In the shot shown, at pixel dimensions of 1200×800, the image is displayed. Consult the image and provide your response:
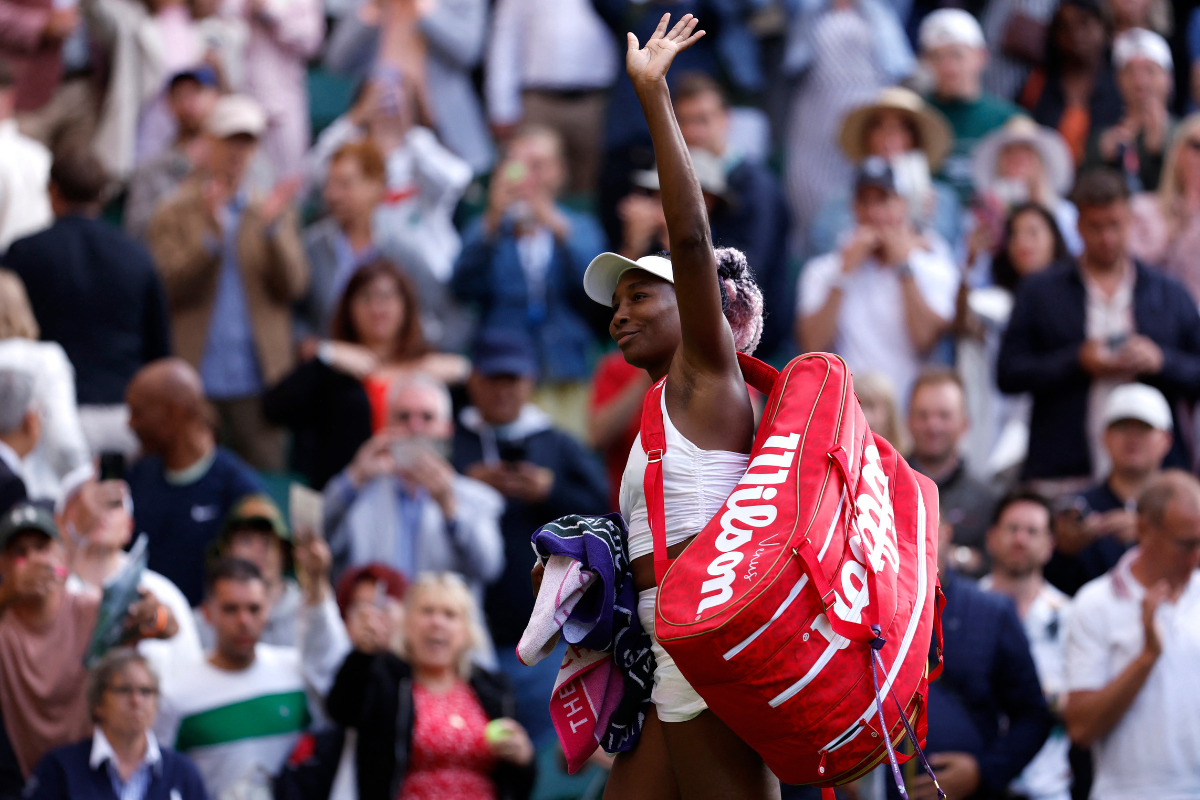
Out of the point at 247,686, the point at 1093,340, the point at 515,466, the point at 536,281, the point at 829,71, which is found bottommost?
the point at 247,686

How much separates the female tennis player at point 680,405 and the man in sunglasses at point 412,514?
3.38m

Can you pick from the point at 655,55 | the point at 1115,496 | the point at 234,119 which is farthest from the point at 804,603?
the point at 234,119

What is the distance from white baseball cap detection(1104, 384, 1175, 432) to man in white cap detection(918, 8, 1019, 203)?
9.32 ft

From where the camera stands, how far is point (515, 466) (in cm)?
787

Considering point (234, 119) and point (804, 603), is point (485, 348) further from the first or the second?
point (804, 603)

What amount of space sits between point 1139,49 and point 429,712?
6739 mm

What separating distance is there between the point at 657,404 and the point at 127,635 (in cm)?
309

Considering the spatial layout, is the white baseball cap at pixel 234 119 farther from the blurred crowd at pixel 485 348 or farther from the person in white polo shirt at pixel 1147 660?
the person in white polo shirt at pixel 1147 660

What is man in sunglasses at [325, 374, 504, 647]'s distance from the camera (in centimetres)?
741

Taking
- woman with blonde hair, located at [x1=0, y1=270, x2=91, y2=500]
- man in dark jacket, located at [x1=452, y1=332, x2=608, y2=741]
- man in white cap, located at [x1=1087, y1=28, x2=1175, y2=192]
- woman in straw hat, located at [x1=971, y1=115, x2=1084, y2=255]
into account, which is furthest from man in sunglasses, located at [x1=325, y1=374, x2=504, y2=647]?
man in white cap, located at [x1=1087, y1=28, x2=1175, y2=192]

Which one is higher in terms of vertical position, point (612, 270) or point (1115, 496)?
point (612, 270)

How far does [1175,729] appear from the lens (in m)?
6.29

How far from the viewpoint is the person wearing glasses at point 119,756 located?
19.5 ft

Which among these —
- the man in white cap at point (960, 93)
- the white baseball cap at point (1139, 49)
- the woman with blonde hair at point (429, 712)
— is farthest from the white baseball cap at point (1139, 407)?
the white baseball cap at point (1139, 49)
